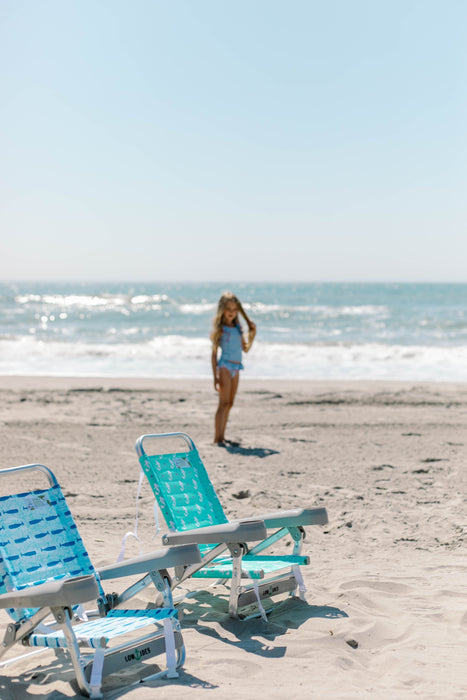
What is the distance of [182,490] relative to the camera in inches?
182

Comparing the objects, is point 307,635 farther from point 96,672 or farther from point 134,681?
point 96,672

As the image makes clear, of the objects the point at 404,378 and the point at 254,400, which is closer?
the point at 254,400

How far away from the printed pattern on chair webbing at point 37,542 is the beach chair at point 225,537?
53 centimetres

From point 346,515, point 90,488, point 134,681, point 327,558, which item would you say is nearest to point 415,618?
point 327,558

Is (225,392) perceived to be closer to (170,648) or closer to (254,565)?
(254,565)

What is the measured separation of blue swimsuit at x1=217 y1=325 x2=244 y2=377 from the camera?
826 cm

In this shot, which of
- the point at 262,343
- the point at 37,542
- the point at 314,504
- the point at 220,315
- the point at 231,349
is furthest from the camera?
the point at 262,343

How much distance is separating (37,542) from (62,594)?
A: 90 centimetres

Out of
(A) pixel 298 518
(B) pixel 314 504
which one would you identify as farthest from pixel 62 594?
(B) pixel 314 504

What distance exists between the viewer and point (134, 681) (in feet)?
10.3

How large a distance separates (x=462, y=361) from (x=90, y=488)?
15.0 meters

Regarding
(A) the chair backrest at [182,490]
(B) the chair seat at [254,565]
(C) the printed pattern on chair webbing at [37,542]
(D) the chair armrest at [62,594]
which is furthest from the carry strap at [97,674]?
(A) the chair backrest at [182,490]

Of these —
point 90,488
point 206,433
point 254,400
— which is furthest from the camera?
point 254,400

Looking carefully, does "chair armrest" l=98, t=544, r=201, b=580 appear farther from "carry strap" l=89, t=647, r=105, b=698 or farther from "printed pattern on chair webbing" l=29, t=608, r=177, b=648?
"carry strap" l=89, t=647, r=105, b=698
